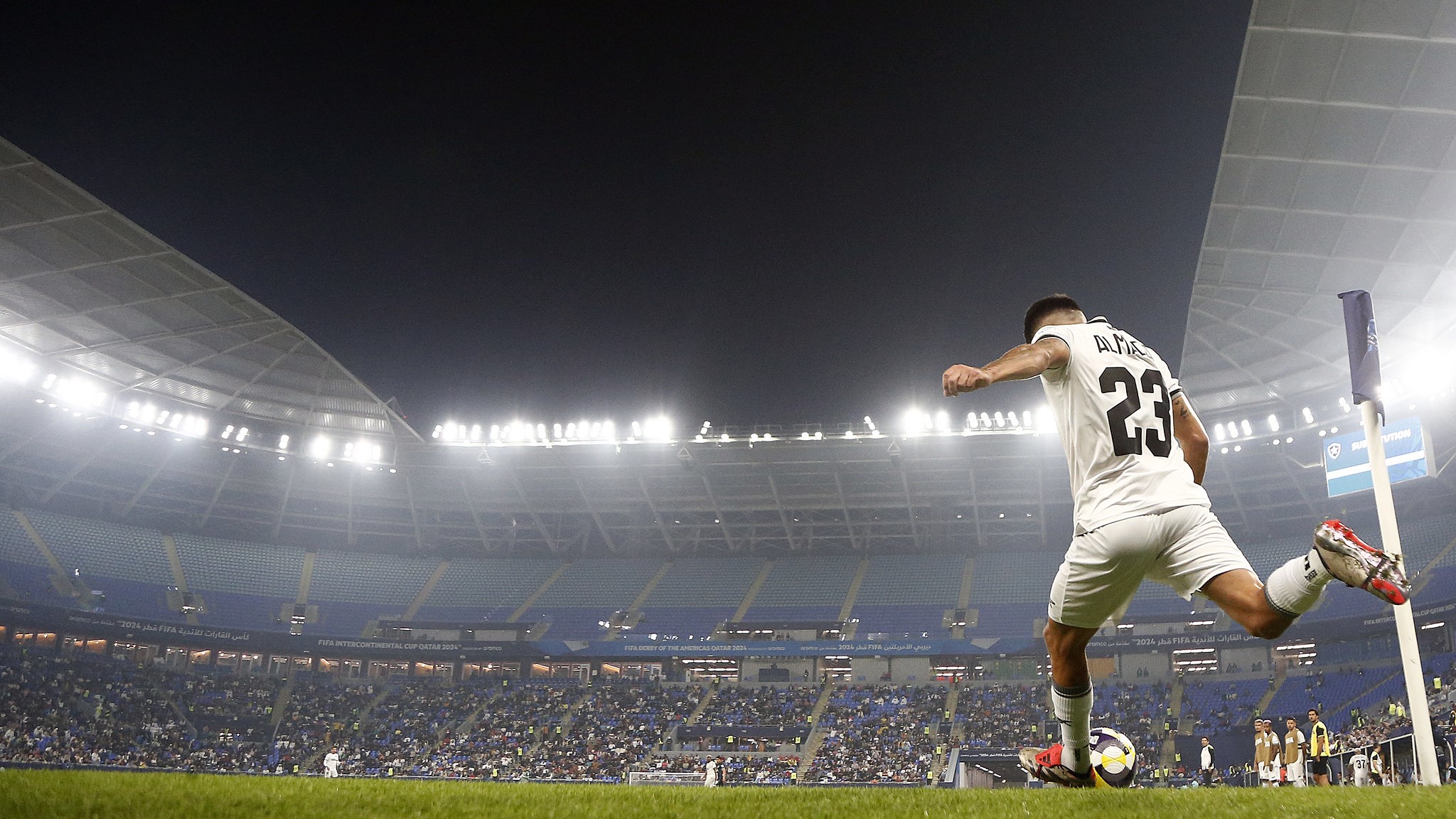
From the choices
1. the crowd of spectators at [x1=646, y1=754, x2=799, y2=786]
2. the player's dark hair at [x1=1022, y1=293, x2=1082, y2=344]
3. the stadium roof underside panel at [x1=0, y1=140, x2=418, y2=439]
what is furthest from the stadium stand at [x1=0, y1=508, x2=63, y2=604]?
the player's dark hair at [x1=1022, y1=293, x2=1082, y2=344]

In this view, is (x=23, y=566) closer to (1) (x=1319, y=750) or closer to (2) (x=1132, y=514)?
(1) (x=1319, y=750)

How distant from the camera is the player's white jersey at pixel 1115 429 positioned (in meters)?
4.20

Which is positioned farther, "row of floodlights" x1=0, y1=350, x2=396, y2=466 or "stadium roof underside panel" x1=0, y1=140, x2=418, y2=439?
"row of floodlights" x1=0, y1=350, x2=396, y2=466

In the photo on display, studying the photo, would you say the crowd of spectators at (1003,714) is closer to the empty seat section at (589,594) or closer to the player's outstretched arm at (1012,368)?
the empty seat section at (589,594)

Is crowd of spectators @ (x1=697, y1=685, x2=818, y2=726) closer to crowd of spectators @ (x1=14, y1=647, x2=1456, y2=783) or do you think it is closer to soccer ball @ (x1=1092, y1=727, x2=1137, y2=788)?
crowd of spectators @ (x1=14, y1=647, x2=1456, y2=783)

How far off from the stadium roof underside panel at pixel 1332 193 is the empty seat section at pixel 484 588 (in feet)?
114

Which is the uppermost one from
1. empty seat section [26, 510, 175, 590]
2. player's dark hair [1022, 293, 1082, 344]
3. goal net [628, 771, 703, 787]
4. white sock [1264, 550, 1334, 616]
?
empty seat section [26, 510, 175, 590]

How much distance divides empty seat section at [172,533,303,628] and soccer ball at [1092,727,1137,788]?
46887 millimetres

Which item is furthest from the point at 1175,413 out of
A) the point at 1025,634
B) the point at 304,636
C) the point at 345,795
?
the point at 304,636

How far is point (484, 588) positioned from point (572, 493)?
8.53m

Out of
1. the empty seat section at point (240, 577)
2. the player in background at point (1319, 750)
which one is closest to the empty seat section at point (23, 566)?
the empty seat section at point (240, 577)

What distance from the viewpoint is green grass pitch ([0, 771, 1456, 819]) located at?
3336 mm

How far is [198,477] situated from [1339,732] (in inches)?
1999

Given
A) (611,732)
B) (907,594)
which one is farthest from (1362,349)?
(907,594)
